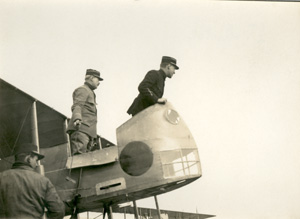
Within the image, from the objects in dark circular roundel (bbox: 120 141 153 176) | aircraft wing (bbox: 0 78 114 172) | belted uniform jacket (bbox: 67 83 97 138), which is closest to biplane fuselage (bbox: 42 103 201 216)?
dark circular roundel (bbox: 120 141 153 176)

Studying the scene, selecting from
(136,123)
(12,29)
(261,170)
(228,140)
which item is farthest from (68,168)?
(261,170)

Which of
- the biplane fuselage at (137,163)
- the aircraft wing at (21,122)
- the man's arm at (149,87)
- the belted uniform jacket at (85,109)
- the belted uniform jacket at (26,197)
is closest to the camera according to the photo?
the belted uniform jacket at (26,197)

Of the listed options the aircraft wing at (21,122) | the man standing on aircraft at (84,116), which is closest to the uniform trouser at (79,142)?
the man standing on aircraft at (84,116)

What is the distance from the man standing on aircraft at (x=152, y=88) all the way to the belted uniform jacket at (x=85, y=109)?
0.57 meters

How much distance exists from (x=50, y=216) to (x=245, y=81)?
4160 millimetres

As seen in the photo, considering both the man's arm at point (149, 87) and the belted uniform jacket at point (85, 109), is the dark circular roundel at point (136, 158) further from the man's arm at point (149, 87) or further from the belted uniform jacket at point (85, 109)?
the belted uniform jacket at point (85, 109)

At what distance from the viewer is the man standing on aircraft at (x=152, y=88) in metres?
4.91

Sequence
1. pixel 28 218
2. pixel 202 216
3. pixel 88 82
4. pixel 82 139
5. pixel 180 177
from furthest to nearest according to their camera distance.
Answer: pixel 202 216 < pixel 88 82 < pixel 82 139 < pixel 180 177 < pixel 28 218

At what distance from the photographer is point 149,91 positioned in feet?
16.2

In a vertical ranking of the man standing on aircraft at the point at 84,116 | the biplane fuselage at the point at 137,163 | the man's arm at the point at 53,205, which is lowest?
the man's arm at the point at 53,205

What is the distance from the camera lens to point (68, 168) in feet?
16.1

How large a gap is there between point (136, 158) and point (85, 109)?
119cm

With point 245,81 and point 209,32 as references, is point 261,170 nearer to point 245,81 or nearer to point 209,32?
point 245,81

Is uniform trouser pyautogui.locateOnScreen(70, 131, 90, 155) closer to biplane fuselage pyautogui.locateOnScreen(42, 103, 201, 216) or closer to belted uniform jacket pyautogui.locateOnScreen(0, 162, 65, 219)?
biplane fuselage pyautogui.locateOnScreen(42, 103, 201, 216)
